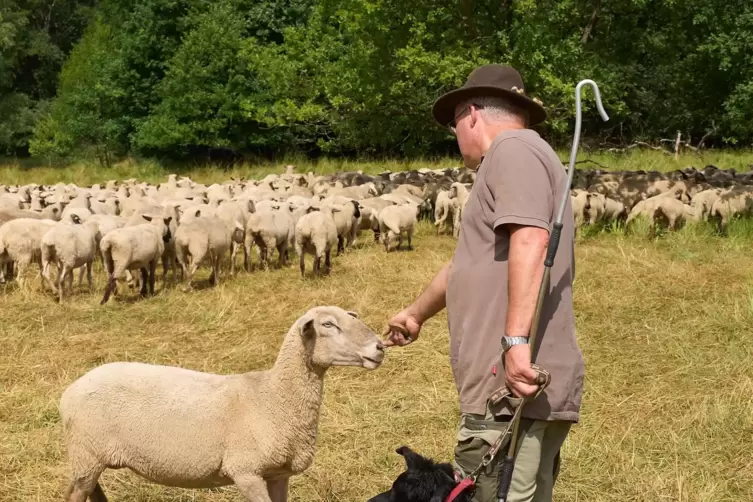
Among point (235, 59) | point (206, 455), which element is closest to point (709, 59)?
point (235, 59)

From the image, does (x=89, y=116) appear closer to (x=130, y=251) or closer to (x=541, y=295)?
(x=130, y=251)

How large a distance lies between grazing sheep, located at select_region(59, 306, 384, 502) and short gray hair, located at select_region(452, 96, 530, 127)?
4.78ft

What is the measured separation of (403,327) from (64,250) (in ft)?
25.5

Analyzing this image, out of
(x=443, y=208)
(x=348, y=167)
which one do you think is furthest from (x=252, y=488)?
(x=348, y=167)

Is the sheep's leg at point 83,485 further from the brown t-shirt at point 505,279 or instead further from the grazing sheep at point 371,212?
the grazing sheep at point 371,212

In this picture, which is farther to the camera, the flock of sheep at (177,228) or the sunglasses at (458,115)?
the flock of sheep at (177,228)

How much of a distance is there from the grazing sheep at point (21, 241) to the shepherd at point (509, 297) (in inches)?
365

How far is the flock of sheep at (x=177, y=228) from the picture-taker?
10.9 meters

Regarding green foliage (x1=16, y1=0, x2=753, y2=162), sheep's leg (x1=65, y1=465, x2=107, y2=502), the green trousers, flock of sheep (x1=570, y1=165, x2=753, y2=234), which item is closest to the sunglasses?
the green trousers

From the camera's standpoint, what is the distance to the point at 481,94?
334cm

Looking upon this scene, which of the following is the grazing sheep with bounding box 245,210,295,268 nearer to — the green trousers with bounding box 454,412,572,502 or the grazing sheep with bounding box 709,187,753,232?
the grazing sheep with bounding box 709,187,753,232

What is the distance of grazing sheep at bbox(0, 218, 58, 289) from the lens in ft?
36.9

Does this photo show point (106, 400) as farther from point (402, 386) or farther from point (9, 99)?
point (9, 99)

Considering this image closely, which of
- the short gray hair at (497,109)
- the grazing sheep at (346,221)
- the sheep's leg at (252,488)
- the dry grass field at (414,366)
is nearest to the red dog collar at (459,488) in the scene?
the short gray hair at (497,109)
